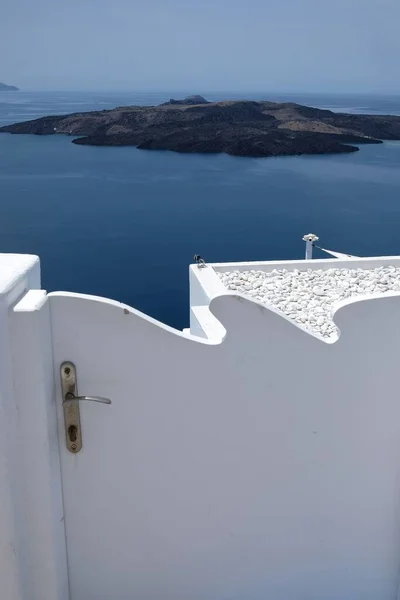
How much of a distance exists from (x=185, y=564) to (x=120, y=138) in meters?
23.3

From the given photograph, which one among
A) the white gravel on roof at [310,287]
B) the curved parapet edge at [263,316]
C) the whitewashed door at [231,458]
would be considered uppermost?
the curved parapet edge at [263,316]

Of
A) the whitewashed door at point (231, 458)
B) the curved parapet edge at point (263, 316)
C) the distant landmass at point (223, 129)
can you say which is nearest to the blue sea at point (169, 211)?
the distant landmass at point (223, 129)

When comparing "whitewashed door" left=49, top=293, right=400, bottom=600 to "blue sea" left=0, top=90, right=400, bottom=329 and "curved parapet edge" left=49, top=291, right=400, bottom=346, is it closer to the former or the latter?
"curved parapet edge" left=49, top=291, right=400, bottom=346

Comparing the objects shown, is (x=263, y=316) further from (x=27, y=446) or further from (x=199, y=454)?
(x=27, y=446)

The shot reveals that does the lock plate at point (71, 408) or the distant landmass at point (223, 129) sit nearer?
the lock plate at point (71, 408)

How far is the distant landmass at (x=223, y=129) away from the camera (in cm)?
2217

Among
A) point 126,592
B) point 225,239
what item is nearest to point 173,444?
point 126,592

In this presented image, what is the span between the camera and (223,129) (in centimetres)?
2197

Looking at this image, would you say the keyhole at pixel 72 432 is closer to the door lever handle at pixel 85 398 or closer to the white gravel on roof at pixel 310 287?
the door lever handle at pixel 85 398

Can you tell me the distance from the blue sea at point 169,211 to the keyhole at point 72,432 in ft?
31.5

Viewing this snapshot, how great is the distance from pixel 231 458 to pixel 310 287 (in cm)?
297

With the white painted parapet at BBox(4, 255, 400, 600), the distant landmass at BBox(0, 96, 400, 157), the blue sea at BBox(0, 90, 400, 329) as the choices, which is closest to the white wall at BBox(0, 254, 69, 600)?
the white painted parapet at BBox(4, 255, 400, 600)

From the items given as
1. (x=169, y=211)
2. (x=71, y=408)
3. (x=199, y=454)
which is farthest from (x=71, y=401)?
(x=169, y=211)

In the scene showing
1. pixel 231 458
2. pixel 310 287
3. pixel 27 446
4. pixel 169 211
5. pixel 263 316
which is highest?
pixel 263 316
